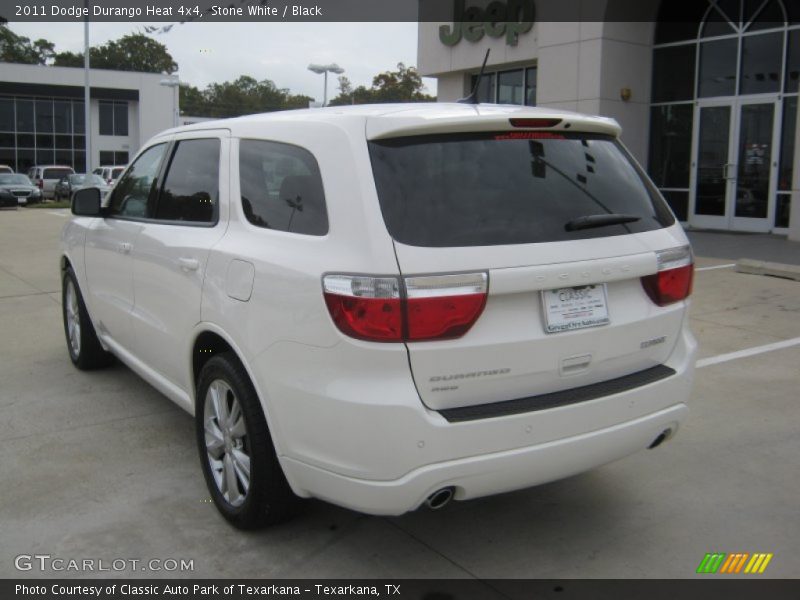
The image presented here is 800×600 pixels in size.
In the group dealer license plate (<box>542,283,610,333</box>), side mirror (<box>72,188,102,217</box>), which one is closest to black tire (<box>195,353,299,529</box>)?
dealer license plate (<box>542,283,610,333</box>)

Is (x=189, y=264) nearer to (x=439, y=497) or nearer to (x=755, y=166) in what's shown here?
(x=439, y=497)

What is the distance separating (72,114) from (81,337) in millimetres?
54430

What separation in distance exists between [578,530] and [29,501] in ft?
8.50

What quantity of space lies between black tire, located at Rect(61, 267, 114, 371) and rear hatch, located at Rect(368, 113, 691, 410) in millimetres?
3606

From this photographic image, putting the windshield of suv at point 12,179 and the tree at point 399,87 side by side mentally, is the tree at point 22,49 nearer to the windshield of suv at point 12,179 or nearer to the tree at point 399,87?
the tree at point 399,87

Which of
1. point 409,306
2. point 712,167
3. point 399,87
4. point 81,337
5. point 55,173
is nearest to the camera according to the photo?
point 409,306

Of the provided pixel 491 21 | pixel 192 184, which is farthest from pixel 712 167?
pixel 192 184

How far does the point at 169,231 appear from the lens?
4207 mm

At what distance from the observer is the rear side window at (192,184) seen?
394 centimetres

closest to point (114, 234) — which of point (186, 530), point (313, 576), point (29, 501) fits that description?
point (29, 501)

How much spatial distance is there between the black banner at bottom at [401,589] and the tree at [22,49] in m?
101

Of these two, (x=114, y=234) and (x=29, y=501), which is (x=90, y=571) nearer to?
(x=29, y=501)

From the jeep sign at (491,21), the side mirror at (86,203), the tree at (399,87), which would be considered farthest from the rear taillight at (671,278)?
the tree at (399,87)

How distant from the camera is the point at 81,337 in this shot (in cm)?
584
